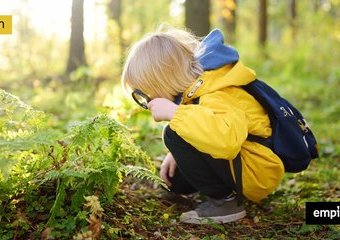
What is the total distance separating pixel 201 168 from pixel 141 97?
56 centimetres

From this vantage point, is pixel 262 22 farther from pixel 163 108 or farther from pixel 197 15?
pixel 163 108

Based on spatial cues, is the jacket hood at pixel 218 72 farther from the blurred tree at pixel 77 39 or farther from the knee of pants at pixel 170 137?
the blurred tree at pixel 77 39

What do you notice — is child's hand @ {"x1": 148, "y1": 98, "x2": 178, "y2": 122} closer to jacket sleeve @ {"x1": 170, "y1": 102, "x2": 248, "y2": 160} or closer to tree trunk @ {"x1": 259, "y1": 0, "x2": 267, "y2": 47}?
jacket sleeve @ {"x1": 170, "y1": 102, "x2": 248, "y2": 160}

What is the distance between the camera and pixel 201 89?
3074 millimetres

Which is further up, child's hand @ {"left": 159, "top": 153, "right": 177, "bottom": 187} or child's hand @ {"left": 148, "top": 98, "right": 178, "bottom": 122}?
child's hand @ {"left": 148, "top": 98, "right": 178, "bottom": 122}

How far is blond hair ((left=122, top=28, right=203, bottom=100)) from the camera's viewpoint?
3139 millimetres

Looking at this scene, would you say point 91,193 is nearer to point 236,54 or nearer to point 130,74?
point 130,74

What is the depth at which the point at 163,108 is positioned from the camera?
3.03 meters

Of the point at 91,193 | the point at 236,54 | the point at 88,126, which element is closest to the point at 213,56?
the point at 236,54

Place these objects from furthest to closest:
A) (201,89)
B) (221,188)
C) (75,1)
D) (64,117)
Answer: (75,1)
(64,117)
(221,188)
(201,89)

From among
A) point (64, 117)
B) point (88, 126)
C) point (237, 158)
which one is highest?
point (88, 126)

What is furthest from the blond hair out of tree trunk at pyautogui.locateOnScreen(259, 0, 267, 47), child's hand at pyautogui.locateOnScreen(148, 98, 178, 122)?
tree trunk at pyautogui.locateOnScreen(259, 0, 267, 47)

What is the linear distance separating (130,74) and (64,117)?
11.2 feet

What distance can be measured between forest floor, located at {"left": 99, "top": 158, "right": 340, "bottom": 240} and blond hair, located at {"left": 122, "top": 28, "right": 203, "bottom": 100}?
714 millimetres
